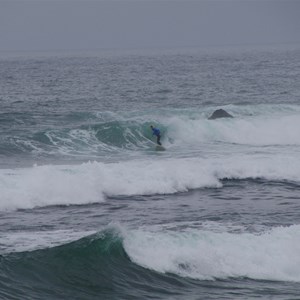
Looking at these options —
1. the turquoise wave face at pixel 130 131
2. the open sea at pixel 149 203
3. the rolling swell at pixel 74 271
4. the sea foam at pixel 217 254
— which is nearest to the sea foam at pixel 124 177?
the open sea at pixel 149 203

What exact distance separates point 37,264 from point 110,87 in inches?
1887

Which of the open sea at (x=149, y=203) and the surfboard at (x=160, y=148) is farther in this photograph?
the surfboard at (x=160, y=148)

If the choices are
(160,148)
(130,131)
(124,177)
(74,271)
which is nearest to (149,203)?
(124,177)

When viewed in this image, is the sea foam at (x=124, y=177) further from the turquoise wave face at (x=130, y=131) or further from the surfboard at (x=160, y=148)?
the turquoise wave face at (x=130, y=131)

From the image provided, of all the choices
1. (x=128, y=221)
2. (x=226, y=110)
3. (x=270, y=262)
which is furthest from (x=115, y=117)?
(x=270, y=262)

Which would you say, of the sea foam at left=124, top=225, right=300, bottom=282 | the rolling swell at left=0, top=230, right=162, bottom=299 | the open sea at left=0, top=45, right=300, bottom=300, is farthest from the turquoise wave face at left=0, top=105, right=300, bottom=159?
the sea foam at left=124, top=225, right=300, bottom=282

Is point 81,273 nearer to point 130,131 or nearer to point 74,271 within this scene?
point 74,271

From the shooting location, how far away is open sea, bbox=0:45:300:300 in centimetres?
1703

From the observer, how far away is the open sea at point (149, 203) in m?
17.0

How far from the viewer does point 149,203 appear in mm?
24094

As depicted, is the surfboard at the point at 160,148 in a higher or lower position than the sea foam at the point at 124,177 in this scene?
lower

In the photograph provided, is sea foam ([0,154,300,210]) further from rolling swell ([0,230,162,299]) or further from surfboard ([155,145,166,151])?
rolling swell ([0,230,162,299])

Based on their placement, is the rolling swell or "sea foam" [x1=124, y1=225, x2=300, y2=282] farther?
"sea foam" [x1=124, y1=225, x2=300, y2=282]

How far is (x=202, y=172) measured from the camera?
2783 centimetres
